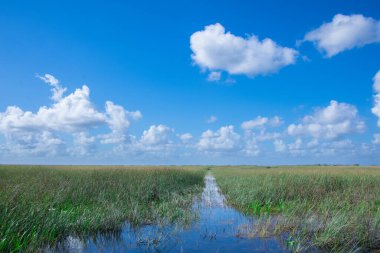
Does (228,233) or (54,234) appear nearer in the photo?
(54,234)

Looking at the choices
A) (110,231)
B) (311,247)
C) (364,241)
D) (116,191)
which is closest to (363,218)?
(364,241)

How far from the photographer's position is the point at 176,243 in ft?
30.1

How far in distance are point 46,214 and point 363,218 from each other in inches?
355

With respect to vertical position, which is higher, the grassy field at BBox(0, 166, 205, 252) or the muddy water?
the grassy field at BBox(0, 166, 205, 252)

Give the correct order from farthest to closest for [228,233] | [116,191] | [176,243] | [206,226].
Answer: [116,191], [206,226], [228,233], [176,243]

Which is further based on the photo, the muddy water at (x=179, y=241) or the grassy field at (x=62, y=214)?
the muddy water at (x=179, y=241)

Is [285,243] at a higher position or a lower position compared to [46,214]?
lower

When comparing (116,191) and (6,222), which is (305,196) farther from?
(6,222)

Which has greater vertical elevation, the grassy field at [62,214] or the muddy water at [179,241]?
the grassy field at [62,214]

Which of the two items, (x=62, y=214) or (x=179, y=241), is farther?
(x=62, y=214)

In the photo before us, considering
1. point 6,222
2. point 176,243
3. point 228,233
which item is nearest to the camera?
point 6,222

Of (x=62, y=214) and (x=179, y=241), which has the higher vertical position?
(x=62, y=214)

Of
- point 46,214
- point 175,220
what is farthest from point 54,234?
point 175,220

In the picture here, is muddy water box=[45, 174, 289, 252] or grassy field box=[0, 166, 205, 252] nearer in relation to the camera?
grassy field box=[0, 166, 205, 252]
